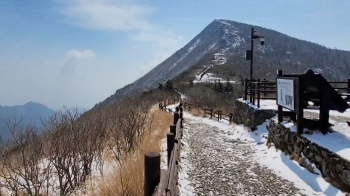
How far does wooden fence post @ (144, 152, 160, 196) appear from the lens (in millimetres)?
2932

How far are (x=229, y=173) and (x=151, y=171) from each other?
4.46m

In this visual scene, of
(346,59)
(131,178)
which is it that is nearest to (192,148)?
(131,178)

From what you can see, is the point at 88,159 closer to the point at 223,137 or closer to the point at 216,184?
the point at 223,137

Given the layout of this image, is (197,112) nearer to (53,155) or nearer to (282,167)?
(53,155)

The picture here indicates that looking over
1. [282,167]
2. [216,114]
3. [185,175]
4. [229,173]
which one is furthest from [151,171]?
[216,114]

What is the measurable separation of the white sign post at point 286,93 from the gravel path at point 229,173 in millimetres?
1810

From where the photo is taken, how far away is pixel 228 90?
2092 inches

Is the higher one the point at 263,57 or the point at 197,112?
the point at 263,57

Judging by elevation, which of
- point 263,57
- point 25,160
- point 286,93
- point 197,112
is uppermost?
point 263,57

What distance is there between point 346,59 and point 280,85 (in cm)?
18818

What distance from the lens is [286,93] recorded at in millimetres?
8328

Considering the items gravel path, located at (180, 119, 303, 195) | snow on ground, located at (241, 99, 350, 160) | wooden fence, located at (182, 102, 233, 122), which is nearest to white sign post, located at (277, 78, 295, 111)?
snow on ground, located at (241, 99, 350, 160)

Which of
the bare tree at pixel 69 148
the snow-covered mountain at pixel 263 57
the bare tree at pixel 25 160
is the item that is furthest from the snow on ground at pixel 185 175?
the snow-covered mountain at pixel 263 57

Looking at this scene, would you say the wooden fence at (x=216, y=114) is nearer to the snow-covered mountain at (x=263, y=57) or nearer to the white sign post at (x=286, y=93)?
the white sign post at (x=286, y=93)
